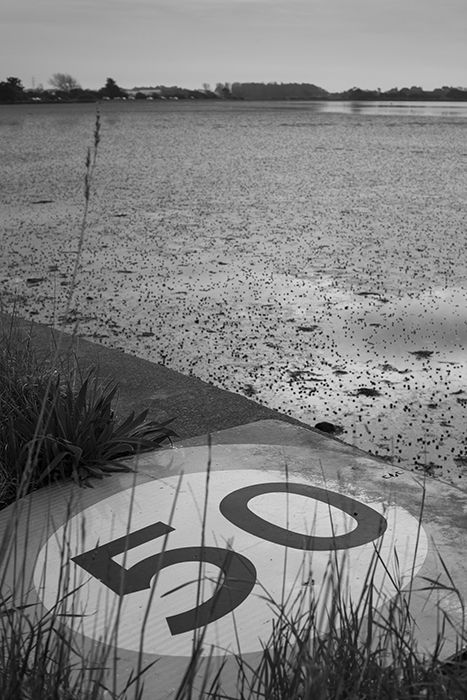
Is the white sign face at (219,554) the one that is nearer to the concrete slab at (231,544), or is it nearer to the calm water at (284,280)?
the concrete slab at (231,544)

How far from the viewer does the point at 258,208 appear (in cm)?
1004

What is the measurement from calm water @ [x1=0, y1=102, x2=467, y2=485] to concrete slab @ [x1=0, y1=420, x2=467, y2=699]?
0.54 metres

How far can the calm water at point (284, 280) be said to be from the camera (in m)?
4.11

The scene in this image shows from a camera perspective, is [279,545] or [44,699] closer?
[44,699]

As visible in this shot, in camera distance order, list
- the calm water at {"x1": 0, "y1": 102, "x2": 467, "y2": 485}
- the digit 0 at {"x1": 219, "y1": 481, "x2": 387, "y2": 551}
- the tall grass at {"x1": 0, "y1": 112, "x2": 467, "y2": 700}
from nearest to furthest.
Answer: the tall grass at {"x1": 0, "y1": 112, "x2": 467, "y2": 700} → the digit 0 at {"x1": 219, "y1": 481, "x2": 387, "y2": 551} → the calm water at {"x1": 0, "y1": 102, "x2": 467, "y2": 485}

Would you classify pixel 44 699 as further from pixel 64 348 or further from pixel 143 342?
pixel 143 342

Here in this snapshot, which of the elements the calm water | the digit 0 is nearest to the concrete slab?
the digit 0

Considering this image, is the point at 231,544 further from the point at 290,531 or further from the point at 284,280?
the point at 284,280

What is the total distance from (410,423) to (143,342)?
1.82 metres

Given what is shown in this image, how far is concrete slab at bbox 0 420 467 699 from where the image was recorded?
6.93 ft

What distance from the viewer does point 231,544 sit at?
2.11 metres

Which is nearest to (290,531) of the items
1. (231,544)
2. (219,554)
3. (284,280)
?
(219,554)

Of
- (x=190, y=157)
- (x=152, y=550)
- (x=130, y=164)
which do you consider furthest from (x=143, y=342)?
(x=190, y=157)

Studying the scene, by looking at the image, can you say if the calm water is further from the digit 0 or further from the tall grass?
the digit 0
